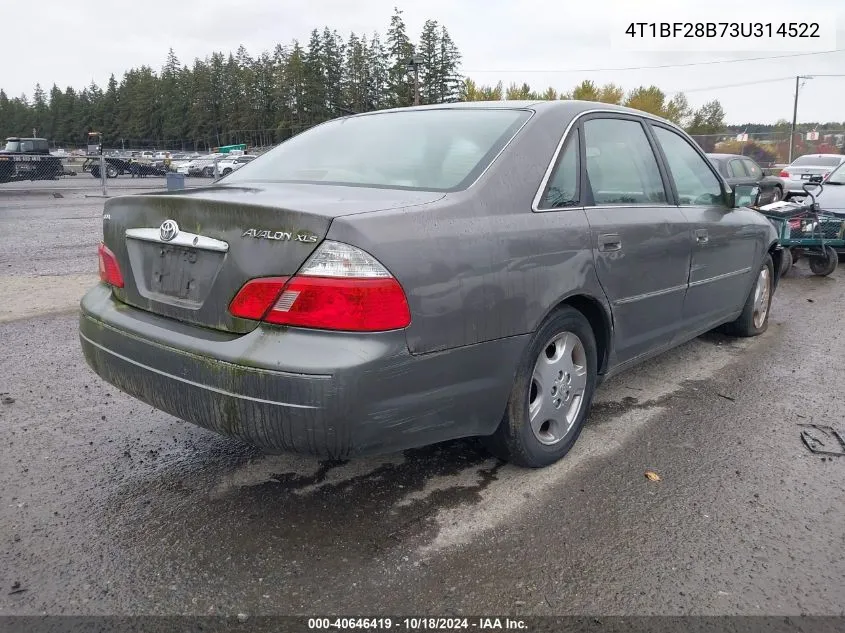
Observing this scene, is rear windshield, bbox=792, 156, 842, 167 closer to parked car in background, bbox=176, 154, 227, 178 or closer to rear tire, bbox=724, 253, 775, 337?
rear tire, bbox=724, 253, 775, 337

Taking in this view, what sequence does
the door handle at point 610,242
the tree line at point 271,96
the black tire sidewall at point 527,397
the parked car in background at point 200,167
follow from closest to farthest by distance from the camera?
the black tire sidewall at point 527,397 → the door handle at point 610,242 → the parked car in background at point 200,167 → the tree line at point 271,96

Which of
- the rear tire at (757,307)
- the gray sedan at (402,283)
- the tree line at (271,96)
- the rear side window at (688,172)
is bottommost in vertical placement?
the rear tire at (757,307)

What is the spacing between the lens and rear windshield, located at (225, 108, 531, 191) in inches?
113

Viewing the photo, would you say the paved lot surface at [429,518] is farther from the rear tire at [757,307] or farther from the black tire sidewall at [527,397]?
the rear tire at [757,307]

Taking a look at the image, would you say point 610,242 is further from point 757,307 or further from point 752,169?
point 752,169

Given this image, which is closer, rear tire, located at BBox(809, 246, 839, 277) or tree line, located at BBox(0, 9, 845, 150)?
rear tire, located at BBox(809, 246, 839, 277)

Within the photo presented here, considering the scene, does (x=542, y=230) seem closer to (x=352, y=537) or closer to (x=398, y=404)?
(x=398, y=404)

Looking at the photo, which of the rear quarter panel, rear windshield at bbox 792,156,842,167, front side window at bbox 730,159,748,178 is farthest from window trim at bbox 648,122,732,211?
rear windshield at bbox 792,156,842,167

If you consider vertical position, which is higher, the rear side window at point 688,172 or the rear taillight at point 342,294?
the rear side window at point 688,172

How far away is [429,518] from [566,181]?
1.58 metres

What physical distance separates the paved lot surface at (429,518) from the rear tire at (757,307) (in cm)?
114

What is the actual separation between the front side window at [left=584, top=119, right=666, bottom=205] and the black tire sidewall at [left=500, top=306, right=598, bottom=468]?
2.09ft

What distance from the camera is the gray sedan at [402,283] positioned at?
2.25m

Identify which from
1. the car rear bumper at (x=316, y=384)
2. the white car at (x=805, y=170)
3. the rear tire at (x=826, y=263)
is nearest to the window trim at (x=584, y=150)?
the car rear bumper at (x=316, y=384)
